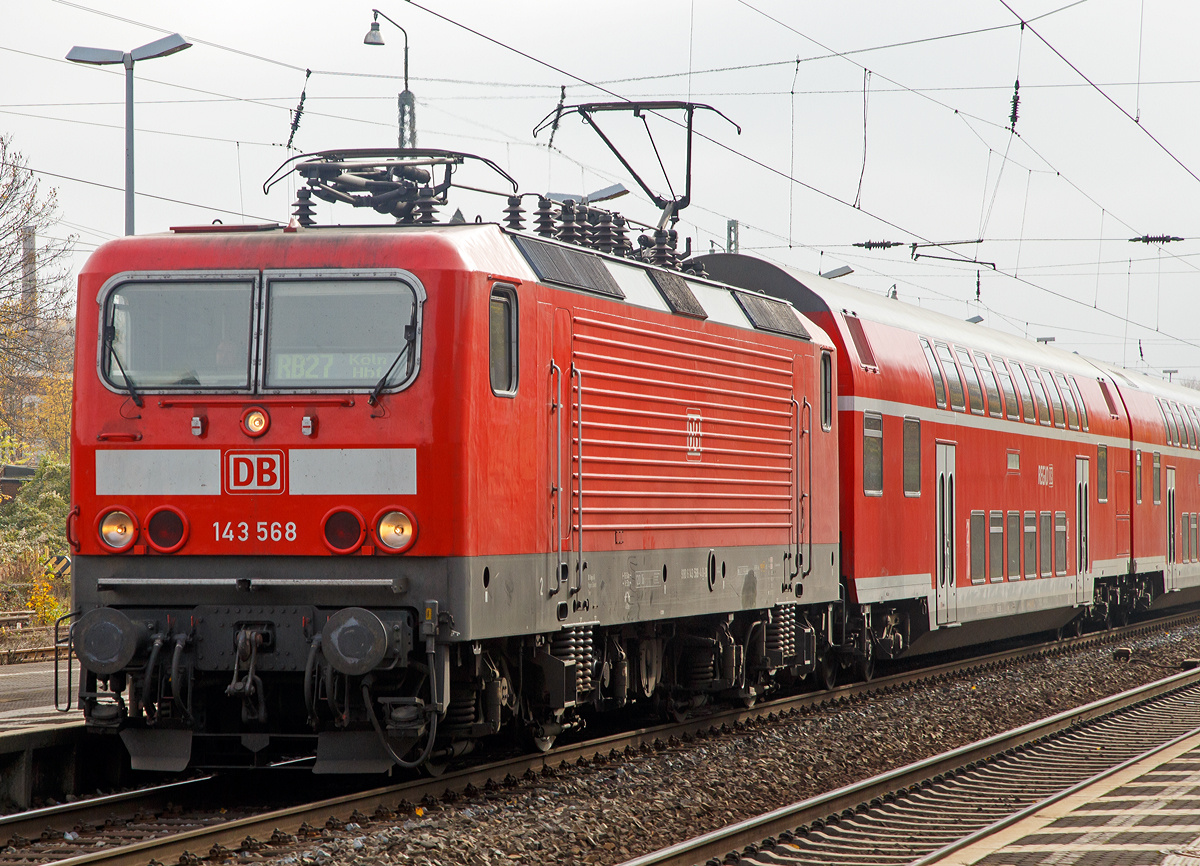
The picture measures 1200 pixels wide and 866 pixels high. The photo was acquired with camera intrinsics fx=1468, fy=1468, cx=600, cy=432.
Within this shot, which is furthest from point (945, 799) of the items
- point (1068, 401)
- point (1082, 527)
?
point (1068, 401)

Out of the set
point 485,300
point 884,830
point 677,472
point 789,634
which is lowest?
point 884,830

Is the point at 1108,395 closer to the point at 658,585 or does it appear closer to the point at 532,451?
the point at 658,585

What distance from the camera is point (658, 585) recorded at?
11523mm

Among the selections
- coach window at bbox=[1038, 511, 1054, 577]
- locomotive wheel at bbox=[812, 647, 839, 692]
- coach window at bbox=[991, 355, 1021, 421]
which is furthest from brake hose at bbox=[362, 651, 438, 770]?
coach window at bbox=[1038, 511, 1054, 577]

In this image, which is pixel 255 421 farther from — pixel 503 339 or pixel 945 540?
pixel 945 540

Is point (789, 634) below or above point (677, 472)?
below

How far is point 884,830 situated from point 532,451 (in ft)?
11.0

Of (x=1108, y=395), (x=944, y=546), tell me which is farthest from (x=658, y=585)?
(x=1108, y=395)

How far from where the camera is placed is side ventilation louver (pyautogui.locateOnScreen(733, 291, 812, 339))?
13503 millimetres

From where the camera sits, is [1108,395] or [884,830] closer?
[884,830]

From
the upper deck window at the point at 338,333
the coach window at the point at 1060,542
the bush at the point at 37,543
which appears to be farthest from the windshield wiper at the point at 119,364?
the coach window at the point at 1060,542

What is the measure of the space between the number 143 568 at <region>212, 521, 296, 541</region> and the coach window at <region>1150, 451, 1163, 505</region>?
70.6ft

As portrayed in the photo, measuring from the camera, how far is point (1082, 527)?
22.7 m

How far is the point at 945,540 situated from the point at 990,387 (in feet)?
9.29
